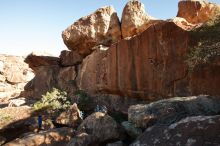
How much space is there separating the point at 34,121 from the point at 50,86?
36.3 feet

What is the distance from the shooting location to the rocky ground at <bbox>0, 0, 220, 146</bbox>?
1439 cm

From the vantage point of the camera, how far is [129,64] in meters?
23.6

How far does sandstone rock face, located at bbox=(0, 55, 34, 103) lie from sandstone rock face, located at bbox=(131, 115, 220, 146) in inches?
1783

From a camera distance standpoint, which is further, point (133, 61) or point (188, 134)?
point (133, 61)

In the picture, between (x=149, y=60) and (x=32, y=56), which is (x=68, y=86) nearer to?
(x=32, y=56)

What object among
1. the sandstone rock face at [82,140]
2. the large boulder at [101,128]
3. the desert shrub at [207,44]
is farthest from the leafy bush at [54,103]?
the desert shrub at [207,44]

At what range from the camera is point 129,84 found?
23.8 metres

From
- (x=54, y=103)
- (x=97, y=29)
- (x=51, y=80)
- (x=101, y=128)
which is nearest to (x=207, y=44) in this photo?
(x=101, y=128)

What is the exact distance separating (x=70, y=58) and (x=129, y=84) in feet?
38.7

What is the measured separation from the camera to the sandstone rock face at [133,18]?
92.3 ft

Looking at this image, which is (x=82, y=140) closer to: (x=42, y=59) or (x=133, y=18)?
(x=133, y=18)

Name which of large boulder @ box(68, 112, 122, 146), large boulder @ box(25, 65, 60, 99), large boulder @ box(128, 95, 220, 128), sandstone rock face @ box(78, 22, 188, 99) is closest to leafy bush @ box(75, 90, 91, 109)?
sandstone rock face @ box(78, 22, 188, 99)

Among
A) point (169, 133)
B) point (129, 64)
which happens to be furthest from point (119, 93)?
point (169, 133)

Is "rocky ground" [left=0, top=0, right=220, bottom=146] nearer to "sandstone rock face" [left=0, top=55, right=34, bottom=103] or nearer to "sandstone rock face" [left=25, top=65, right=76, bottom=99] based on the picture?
"sandstone rock face" [left=25, top=65, right=76, bottom=99]
